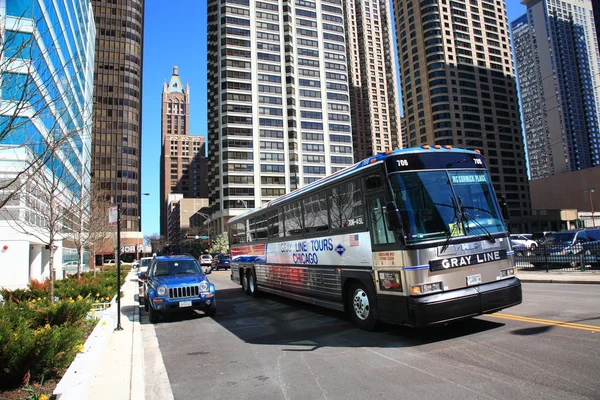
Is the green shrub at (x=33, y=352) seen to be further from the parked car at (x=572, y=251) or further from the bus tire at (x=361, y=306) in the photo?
the parked car at (x=572, y=251)

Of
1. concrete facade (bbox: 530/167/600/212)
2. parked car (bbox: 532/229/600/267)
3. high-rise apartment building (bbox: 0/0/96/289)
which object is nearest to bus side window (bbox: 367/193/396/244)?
high-rise apartment building (bbox: 0/0/96/289)

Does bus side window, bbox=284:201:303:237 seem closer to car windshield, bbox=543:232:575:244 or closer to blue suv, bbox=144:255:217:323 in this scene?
blue suv, bbox=144:255:217:323

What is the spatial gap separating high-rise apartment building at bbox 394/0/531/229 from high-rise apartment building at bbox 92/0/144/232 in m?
82.2

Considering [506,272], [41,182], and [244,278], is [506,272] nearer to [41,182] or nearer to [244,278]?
[244,278]

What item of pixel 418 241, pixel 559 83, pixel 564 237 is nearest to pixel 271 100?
pixel 564 237

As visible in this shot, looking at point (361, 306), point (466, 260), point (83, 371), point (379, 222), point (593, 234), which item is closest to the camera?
point (83, 371)

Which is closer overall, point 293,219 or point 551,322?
point 551,322

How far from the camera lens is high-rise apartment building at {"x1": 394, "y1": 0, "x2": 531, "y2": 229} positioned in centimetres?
12138

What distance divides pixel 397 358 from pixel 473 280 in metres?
2.00

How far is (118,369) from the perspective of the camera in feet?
21.0

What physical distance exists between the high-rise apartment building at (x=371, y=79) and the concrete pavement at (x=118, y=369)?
153 metres

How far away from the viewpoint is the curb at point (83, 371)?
14.3 feet

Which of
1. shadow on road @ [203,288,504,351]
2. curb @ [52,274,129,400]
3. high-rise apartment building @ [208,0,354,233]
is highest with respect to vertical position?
high-rise apartment building @ [208,0,354,233]

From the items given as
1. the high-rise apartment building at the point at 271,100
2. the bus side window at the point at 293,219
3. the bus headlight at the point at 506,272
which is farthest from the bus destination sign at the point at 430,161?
the high-rise apartment building at the point at 271,100
